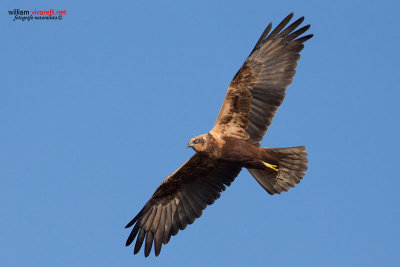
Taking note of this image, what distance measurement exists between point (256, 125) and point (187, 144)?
142 centimetres

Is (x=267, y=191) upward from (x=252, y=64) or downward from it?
downward

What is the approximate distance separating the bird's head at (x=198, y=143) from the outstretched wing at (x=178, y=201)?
1.10 metres

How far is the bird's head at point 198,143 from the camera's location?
11.5 metres

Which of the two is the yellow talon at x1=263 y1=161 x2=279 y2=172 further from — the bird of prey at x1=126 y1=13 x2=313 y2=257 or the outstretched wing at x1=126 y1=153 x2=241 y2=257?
the outstretched wing at x1=126 y1=153 x2=241 y2=257

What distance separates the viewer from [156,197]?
1305cm

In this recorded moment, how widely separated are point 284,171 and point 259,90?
1643mm

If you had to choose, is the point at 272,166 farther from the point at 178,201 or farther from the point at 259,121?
the point at 178,201

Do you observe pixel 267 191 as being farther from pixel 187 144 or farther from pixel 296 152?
pixel 187 144

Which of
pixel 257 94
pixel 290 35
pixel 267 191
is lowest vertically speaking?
pixel 267 191

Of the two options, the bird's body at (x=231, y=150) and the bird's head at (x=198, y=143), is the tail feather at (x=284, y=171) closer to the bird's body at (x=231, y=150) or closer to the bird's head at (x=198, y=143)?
the bird's body at (x=231, y=150)

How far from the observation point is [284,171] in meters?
12.1

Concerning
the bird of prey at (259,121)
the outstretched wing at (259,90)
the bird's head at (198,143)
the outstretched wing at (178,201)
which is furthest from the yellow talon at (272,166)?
the bird's head at (198,143)

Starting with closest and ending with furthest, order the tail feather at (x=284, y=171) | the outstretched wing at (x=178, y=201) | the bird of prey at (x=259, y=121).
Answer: the bird of prey at (x=259, y=121), the tail feather at (x=284, y=171), the outstretched wing at (x=178, y=201)

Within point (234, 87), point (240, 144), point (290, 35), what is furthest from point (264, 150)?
point (290, 35)
